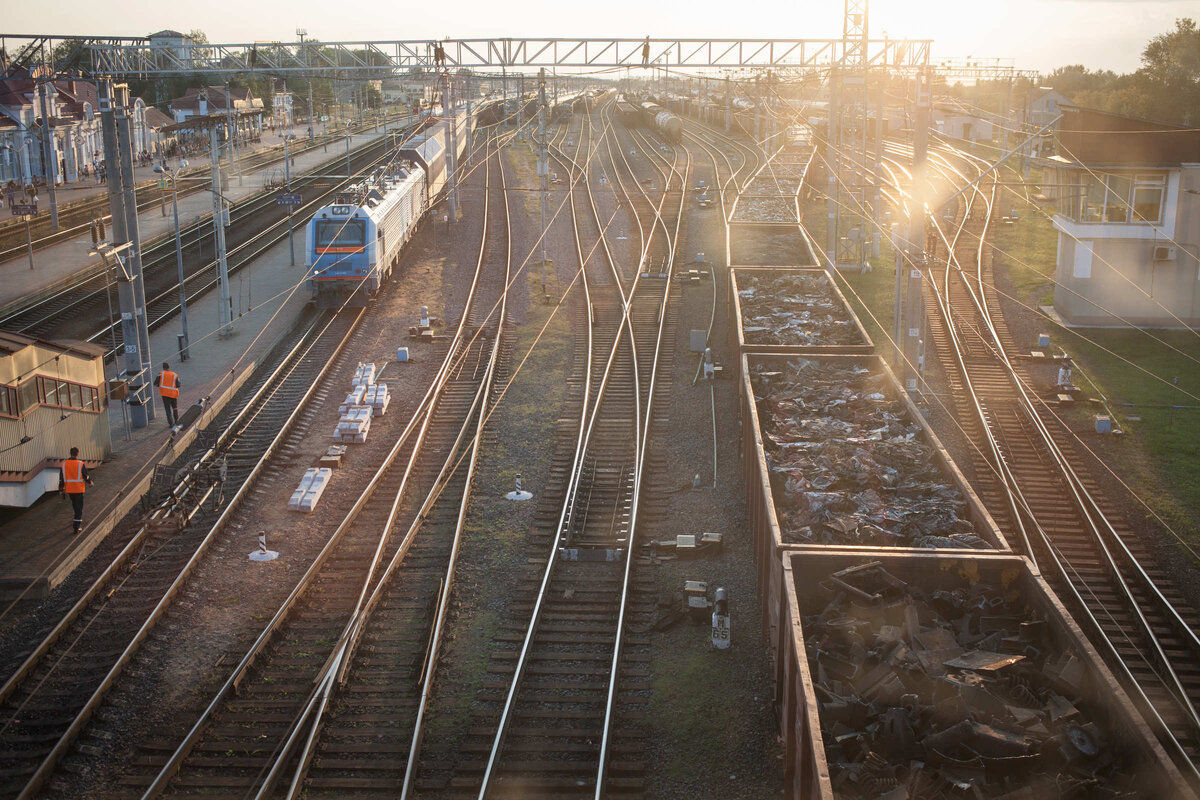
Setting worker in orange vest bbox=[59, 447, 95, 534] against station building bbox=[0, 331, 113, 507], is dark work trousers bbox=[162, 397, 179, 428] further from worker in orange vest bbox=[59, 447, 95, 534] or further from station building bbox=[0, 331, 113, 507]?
worker in orange vest bbox=[59, 447, 95, 534]

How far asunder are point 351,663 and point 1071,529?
9562mm

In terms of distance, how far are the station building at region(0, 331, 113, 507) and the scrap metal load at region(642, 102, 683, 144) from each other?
43.8 metres

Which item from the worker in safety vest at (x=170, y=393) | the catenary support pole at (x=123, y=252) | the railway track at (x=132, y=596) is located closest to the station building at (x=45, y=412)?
the worker in safety vest at (x=170, y=393)

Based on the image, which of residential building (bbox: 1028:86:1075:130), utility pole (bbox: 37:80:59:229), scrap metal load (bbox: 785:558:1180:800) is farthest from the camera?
residential building (bbox: 1028:86:1075:130)

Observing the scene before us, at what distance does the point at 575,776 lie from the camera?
9656 mm

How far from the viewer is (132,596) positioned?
1264cm

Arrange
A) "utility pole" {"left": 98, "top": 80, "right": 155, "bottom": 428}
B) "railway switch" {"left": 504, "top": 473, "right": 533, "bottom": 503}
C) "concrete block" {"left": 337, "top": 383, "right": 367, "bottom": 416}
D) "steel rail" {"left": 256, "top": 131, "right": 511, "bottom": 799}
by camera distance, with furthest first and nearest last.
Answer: "concrete block" {"left": 337, "top": 383, "right": 367, "bottom": 416}, "utility pole" {"left": 98, "top": 80, "right": 155, "bottom": 428}, "railway switch" {"left": 504, "top": 473, "right": 533, "bottom": 503}, "steel rail" {"left": 256, "top": 131, "right": 511, "bottom": 799}

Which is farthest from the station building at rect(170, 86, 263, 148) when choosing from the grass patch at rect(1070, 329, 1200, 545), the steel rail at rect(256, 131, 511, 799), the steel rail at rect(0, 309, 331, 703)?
the grass patch at rect(1070, 329, 1200, 545)

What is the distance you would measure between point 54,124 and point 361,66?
29248 millimetres

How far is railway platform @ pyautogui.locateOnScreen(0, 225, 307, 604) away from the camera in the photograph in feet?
43.3

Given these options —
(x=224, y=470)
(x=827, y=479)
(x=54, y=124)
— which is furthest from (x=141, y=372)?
(x=54, y=124)

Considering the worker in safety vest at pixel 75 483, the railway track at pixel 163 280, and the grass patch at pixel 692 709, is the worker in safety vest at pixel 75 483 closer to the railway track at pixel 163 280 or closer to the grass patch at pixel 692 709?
the railway track at pixel 163 280

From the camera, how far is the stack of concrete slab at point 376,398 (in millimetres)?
19266

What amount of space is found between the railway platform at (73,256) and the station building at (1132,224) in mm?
22652
